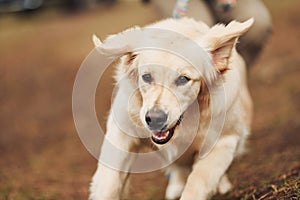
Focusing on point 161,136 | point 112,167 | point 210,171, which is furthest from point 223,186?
point 161,136

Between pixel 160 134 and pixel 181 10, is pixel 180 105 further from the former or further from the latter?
pixel 181 10

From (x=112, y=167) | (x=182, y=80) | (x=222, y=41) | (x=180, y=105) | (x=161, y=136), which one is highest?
(x=222, y=41)

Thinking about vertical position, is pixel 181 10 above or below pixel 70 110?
above

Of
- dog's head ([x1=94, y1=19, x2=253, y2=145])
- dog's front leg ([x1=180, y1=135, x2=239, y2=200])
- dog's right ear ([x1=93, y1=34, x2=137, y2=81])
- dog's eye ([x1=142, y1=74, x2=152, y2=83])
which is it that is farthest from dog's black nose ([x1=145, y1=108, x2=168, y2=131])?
dog's front leg ([x1=180, y1=135, x2=239, y2=200])

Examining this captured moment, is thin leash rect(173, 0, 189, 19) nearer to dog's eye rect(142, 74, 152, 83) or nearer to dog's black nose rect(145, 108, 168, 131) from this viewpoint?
dog's eye rect(142, 74, 152, 83)

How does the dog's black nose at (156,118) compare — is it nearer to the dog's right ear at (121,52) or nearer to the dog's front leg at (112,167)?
the dog's right ear at (121,52)

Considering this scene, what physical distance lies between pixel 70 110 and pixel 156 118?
21.1 ft

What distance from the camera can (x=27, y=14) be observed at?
17.0 meters

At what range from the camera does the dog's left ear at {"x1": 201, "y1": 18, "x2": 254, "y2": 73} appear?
339 cm

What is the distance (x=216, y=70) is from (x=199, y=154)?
64cm

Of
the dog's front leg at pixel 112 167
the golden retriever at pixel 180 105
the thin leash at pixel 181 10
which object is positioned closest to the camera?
the golden retriever at pixel 180 105

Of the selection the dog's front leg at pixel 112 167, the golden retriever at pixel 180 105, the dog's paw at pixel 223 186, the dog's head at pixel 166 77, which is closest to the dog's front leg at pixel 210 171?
the golden retriever at pixel 180 105

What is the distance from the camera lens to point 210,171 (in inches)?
143

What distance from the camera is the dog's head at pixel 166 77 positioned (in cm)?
322
